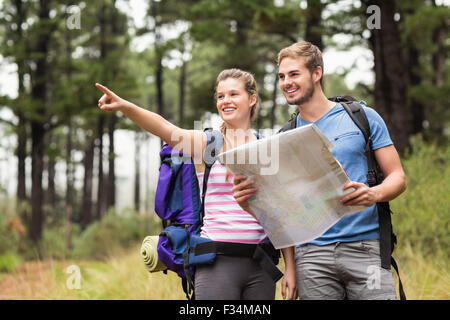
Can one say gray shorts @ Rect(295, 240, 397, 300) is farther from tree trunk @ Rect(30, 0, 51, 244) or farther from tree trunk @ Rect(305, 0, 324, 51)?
tree trunk @ Rect(30, 0, 51, 244)

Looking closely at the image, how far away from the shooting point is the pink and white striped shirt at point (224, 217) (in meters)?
Answer: 2.49

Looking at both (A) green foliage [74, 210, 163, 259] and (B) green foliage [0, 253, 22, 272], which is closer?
(B) green foliage [0, 253, 22, 272]

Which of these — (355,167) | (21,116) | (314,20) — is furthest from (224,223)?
(21,116)

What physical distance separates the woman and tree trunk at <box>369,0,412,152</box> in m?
6.73

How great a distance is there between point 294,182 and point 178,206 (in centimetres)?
79

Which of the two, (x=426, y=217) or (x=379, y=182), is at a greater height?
(x=379, y=182)

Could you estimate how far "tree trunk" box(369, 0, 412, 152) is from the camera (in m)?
8.80

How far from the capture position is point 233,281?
2.45 m

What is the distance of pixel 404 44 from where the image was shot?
13484mm

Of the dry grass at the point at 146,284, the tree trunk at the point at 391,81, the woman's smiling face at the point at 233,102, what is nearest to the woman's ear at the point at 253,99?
the woman's smiling face at the point at 233,102

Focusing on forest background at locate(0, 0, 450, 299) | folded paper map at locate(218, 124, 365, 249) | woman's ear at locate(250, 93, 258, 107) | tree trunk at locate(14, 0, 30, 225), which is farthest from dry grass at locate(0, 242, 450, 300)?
tree trunk at locate(14, 0, 30, 225)

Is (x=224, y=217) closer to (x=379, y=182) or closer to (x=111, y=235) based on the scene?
(x=379, y=182)

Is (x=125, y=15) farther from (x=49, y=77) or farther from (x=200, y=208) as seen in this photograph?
(x=200, y=208)

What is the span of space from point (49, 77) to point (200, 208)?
15.0m
